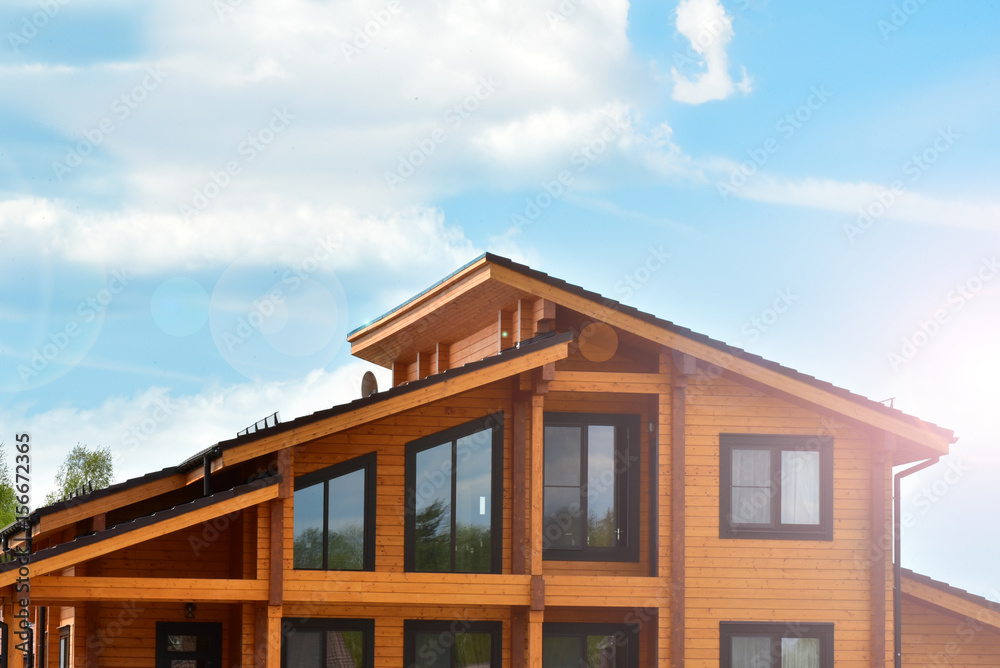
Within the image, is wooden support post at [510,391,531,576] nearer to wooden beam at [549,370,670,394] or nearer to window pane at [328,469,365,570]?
wooden beam at [549,370,670,394]

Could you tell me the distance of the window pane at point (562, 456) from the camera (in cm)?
1669

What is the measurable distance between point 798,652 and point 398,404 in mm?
6673

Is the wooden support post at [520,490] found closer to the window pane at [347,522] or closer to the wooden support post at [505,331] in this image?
the wooden support post at [505,331]

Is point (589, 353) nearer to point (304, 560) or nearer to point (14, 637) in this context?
point (304, 560)

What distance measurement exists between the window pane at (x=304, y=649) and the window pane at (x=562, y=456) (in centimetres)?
388

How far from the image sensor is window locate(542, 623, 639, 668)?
16.4 meters

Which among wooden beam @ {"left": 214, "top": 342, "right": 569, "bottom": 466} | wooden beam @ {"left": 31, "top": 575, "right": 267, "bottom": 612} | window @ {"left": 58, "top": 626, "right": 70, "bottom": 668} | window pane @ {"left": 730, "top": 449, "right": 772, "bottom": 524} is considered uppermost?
wooden beam @ {"left": 214, "top": 342, "right": 569, "bottom": 466}

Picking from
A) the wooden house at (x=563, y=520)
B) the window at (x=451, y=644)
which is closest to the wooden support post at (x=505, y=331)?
the wooden house at (x=563, y=520)

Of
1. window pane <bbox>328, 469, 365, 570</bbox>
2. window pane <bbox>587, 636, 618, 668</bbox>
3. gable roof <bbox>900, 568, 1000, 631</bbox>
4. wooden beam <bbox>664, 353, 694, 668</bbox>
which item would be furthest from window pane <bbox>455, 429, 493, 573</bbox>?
gable roof <bbox>900, 568, 1000, 631</bbox>

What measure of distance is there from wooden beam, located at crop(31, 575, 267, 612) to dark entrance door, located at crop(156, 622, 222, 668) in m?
2.44

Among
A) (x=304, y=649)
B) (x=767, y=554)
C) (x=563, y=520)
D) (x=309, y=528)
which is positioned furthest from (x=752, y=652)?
(x=309, y=528)

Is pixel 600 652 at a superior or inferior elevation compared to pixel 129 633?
inferior

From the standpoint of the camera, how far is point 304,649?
15945mm

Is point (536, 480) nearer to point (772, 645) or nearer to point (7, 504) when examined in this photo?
point (772, 645)
